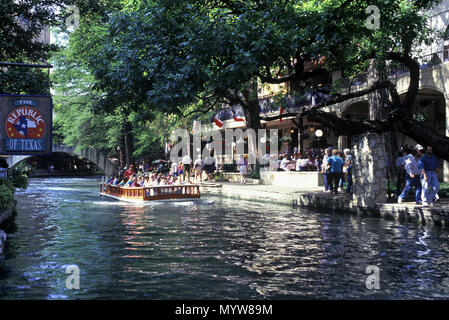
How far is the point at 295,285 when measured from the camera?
781 centimetres

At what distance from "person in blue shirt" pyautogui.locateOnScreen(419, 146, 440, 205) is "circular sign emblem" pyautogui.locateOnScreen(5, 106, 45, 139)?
35.6ft

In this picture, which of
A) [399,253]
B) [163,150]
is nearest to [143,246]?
[399,253]

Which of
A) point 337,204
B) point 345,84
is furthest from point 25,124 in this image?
point 345,84

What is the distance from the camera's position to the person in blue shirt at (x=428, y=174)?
14984mm

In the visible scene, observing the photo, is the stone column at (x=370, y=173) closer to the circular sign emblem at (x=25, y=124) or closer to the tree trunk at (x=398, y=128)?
the tree trunk at (x=398, y=128)

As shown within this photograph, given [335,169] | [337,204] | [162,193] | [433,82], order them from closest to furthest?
[337,204] → [335,169] → [162,193] → [433,82]

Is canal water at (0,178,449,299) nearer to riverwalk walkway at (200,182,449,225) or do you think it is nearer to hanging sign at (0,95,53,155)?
riverwalk walkway at (200,182,449,225)

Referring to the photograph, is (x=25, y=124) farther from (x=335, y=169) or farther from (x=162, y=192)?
(x=335, y=169)

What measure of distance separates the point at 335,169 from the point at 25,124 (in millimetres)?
13977

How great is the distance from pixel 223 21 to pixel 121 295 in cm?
980

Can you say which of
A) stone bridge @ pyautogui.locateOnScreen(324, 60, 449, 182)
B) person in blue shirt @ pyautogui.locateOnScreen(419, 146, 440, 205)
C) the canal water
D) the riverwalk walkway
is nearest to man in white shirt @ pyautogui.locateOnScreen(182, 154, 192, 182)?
the riverwalk walkway

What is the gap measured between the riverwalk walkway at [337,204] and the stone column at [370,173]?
0.37m

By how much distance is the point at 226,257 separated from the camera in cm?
1001
